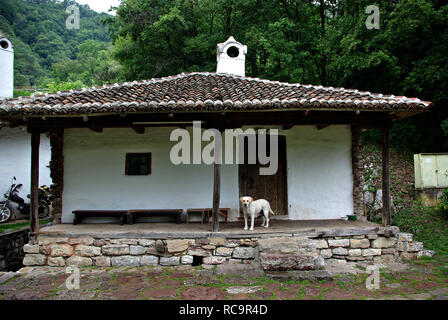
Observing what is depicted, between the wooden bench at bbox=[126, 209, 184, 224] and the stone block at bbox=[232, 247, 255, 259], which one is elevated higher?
the wooden bench at bbox=[126, 209, 184, 224]

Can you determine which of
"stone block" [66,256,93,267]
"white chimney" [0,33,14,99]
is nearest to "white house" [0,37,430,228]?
"stone block" [66,256,93,267]

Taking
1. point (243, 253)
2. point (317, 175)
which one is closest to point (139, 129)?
point (243, 253)

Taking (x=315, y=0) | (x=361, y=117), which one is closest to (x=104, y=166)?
(x=361, y=117)

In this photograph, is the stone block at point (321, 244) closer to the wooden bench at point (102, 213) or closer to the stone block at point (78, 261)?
the wooden bench at point (102, 213)

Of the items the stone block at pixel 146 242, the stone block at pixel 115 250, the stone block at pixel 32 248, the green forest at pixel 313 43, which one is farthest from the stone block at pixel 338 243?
the green forest at pixel 313 43

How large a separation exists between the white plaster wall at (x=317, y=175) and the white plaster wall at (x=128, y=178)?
59.2 inches

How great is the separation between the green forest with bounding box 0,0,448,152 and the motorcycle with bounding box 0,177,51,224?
7952mm

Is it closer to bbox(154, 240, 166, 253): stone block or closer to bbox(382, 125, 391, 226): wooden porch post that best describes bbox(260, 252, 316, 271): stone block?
bbox(154, 240, 166, 253): stone block

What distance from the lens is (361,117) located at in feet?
19.2

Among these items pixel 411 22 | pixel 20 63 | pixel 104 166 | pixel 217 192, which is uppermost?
pixel 20 63

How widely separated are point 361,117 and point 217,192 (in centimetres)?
341

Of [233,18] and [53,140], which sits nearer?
[53,140]

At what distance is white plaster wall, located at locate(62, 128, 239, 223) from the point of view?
6.65m

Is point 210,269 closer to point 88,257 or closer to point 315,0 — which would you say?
point 88,257
